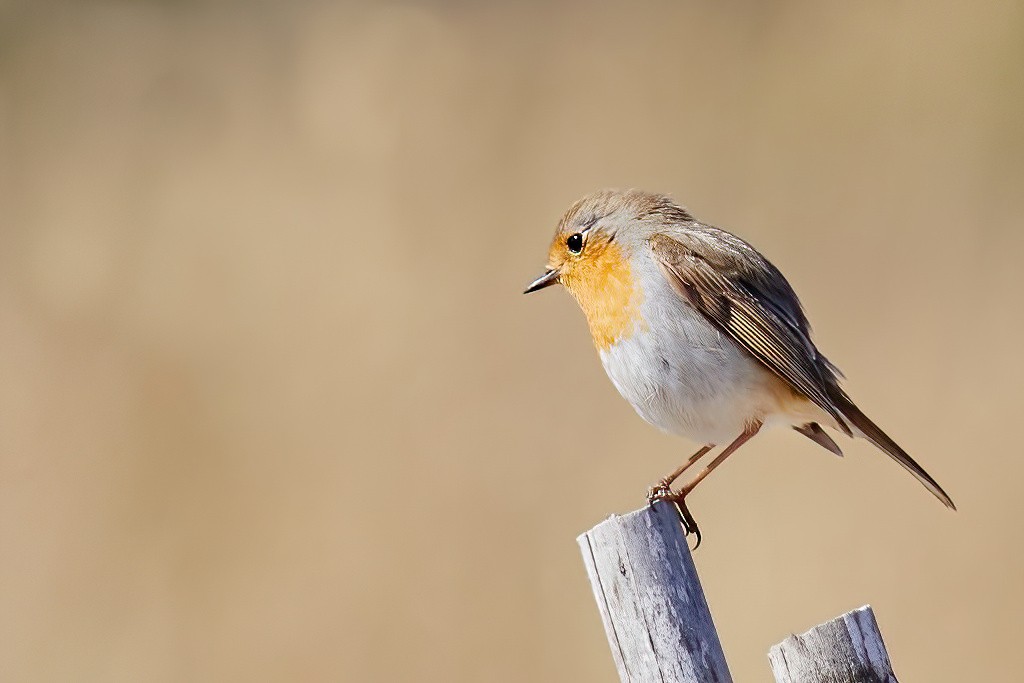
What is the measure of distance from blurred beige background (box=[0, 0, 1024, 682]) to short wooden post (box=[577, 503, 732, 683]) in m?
4.69

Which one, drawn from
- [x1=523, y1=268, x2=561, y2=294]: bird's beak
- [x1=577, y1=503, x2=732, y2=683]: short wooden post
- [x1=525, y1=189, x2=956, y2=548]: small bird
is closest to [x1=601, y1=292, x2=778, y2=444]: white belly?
[x1=525, y1=189, x2=956, y2=548]: small bird

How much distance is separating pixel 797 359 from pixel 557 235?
38.5 inches

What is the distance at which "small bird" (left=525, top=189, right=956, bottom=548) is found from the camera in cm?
310

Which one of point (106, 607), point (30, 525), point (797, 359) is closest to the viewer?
point (797, 359)

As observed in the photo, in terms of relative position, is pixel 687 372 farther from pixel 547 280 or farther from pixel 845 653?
pixel 845 653

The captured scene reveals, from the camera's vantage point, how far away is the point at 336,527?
7570 millimetres

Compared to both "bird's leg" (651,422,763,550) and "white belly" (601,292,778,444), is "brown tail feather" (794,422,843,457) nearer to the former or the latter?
"bird's leg" (651,422,763,550)

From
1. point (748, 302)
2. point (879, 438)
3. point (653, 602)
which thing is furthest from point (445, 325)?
point (653, 602)

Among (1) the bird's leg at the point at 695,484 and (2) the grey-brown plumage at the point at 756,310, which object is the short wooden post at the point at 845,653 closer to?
(1) the bird's leg at the point at 695,484

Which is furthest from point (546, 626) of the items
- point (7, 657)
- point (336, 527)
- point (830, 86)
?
point (830, 86)

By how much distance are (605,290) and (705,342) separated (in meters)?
0.39

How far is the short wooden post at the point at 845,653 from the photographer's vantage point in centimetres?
226

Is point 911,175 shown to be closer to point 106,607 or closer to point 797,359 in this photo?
point 797,359

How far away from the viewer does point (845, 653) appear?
7.43 feet
